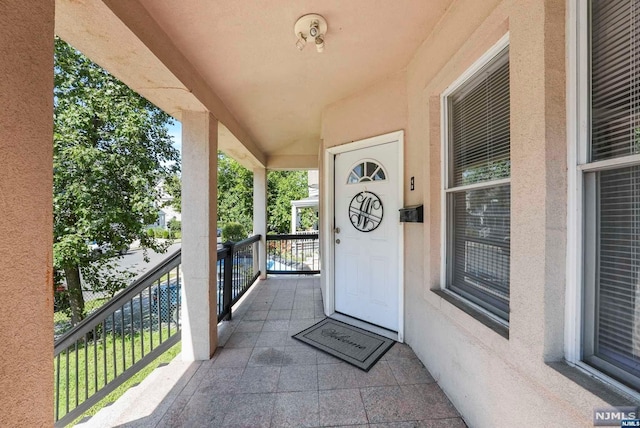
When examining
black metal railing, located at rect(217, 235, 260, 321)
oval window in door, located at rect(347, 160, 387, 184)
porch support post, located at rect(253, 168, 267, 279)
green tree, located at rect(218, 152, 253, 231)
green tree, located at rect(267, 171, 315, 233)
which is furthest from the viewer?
green tree, located at rect(267, 171, 315, 233)

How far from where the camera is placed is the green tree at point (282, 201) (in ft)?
46.1

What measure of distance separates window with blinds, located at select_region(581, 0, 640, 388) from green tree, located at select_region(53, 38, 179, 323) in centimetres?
560

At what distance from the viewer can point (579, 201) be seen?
103cm

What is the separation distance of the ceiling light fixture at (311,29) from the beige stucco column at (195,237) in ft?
3.67

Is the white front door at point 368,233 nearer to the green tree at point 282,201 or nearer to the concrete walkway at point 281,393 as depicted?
the concrete walkway at point 281,393

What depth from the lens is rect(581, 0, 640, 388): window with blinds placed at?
891 millimetres

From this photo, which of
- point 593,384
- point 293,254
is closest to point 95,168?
point 293,254

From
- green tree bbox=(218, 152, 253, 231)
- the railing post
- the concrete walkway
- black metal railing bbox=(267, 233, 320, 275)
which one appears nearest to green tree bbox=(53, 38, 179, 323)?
black metal railing bbox=(267, 233, 320, 275)

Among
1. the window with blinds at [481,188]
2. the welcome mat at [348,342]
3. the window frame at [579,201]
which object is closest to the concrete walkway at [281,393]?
the welcome mat at [348,342]

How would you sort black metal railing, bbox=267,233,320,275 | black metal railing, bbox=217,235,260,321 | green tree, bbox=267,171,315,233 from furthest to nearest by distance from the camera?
green tree, bbox=267,171,315,233 < black metal railing, bbox=267,233,320,275 < black metal railing, bbox=217,235,260,321

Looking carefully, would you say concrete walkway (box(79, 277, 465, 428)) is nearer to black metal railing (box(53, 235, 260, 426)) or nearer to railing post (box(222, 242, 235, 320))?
black metal railing (box(53, 235, 260, 426))

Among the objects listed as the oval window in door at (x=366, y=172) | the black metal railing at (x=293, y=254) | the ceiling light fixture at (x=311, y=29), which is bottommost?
the black metal railing at (x=293, y=254)

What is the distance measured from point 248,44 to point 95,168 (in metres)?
4.04

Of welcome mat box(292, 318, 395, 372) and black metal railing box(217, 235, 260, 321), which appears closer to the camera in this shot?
welcome mat box(292, 318, 395, 372)
